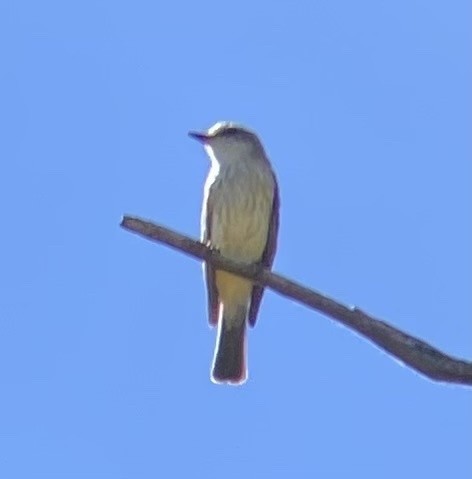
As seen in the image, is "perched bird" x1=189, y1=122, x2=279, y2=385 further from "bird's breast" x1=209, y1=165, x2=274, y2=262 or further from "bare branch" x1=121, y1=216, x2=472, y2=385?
"bare branch" x1=121, y1=216, x2=472, y2=385

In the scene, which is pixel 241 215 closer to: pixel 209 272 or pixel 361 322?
pixel 209 272

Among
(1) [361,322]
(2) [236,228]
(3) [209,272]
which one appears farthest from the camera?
(3) [209,272]

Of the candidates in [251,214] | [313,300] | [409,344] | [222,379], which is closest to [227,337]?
[222,379]

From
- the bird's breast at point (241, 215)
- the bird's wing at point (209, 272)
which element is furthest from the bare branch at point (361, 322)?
the bird's wing at point (209, 272)

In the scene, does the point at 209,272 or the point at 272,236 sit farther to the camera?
the point at 209,272

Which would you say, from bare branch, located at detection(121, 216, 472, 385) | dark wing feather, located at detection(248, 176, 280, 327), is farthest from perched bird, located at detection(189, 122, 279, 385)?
bare branch, located at detection(121, 216, 472, 385)

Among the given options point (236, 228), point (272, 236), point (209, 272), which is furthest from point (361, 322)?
point (209, 272)

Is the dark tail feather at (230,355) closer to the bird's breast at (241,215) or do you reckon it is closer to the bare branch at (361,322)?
the bird's breast at (241,215)
